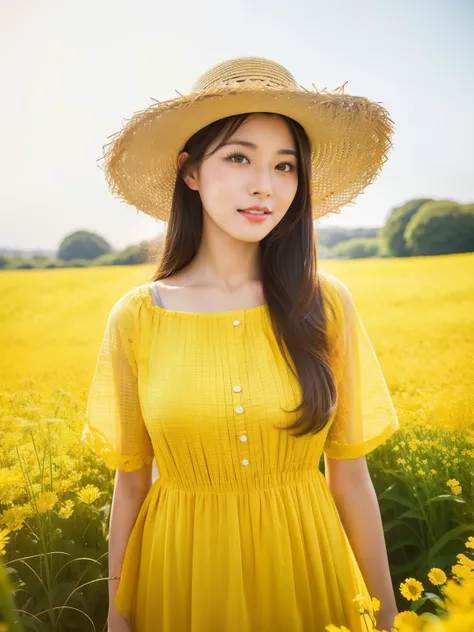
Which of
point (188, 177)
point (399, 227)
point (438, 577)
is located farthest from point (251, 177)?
point (399, 227)

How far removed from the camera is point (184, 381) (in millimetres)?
1336

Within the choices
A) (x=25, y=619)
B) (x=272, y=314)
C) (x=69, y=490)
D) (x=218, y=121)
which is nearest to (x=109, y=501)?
(x=69, y=490)

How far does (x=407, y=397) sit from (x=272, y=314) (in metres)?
1.01

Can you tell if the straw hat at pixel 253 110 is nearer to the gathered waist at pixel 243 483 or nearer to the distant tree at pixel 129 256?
the distant tree at pixel 129 256

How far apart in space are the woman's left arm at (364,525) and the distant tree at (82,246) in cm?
160

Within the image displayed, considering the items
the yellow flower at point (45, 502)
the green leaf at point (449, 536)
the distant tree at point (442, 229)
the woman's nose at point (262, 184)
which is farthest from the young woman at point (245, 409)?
the distant tree at point (442, 229)

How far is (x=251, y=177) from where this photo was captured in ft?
4.38

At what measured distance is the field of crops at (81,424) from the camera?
5.16 feet

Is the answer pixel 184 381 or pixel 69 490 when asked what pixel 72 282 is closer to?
pixel 69 490

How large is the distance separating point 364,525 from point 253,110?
1216mm

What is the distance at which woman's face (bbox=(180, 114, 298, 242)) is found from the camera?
4.41ft

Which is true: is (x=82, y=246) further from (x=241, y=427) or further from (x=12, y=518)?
(x=241, y=427)

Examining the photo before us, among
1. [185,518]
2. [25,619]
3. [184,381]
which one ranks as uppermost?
[184,381]

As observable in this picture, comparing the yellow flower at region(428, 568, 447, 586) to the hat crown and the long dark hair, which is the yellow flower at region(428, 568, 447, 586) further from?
the hat crown
